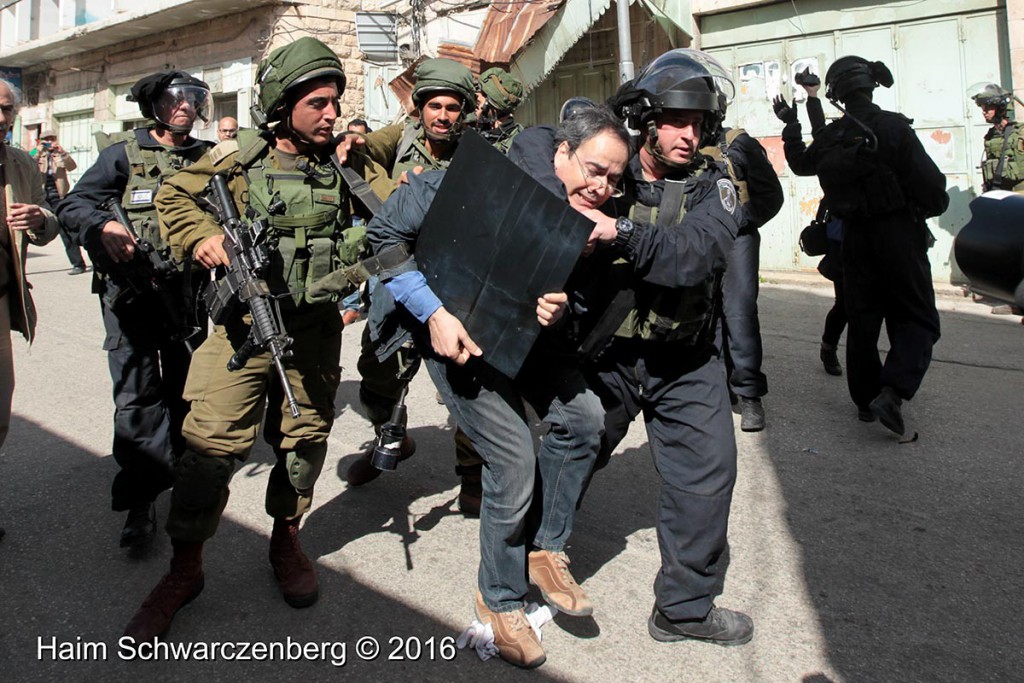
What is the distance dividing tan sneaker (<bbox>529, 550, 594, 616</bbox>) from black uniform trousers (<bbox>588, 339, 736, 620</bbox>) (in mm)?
258

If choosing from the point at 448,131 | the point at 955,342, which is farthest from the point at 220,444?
the point at 955,342

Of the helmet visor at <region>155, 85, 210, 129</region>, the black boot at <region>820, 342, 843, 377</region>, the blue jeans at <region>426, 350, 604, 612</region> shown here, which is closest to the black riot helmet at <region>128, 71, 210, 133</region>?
the helmet visor at <region>155, 85, 210, 129</region>

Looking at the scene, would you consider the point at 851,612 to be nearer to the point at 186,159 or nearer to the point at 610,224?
the point at 610,224

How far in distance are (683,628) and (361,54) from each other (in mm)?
12899

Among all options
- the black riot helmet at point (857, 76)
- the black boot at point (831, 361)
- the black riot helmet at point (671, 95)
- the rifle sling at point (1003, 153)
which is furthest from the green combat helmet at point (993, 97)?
the black riot helmet at point (671, 95)

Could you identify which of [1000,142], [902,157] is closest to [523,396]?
[902,157]

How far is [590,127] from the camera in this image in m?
2.46

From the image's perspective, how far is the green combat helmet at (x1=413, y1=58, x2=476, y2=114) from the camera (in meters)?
4.07

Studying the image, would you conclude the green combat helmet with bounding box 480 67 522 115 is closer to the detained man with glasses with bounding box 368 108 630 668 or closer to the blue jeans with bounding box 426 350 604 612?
the detained man with glasses with bounding box 368 108 630 668

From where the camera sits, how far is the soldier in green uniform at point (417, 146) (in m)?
4.05

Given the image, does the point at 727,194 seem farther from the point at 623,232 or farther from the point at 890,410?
the point at 890,410

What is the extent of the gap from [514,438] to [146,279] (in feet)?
6.16

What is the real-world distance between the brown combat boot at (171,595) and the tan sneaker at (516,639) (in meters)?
1.03

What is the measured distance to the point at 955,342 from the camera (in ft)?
22.6
